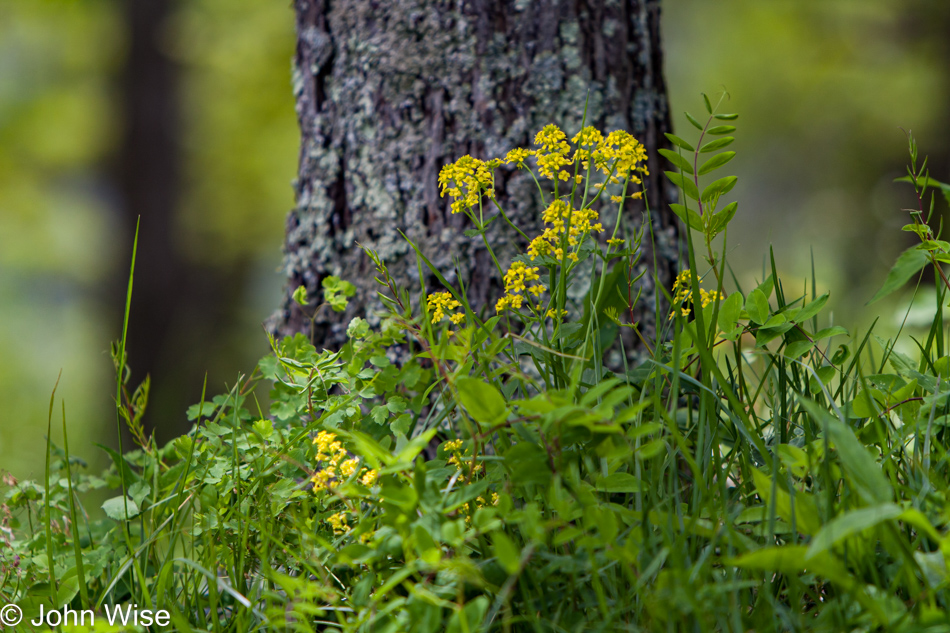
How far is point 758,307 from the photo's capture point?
3.65ft

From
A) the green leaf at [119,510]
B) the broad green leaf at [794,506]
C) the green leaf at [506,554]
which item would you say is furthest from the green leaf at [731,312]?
the green leaf at [119,510]

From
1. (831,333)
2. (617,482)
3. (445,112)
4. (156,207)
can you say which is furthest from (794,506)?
(156,207)

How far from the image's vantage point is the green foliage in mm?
725

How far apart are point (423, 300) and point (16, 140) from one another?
7.83 m

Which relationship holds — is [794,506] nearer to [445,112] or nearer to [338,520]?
[338,520]

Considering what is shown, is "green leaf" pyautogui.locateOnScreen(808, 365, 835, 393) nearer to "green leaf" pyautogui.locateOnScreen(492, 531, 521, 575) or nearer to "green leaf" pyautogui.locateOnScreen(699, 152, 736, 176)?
"green leaf" pyautogui.locateOnScreen(699, 152, 736, 176)

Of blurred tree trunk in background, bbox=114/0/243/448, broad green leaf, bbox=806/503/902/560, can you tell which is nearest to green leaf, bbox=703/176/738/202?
broad green leaf, bbox=806/503/902/560

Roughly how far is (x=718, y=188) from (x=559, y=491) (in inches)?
23.8

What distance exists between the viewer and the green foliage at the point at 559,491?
73 centimetres

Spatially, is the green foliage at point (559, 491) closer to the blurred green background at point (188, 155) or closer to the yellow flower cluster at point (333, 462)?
the yellow flower cluster at point (333, 462)

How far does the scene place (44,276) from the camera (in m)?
8.16

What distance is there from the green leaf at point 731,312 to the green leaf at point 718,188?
0.56 feet

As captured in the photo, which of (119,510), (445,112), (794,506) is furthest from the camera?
(445,112)

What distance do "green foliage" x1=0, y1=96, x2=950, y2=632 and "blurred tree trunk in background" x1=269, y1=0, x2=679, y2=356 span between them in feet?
1.29
